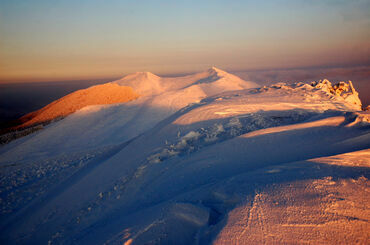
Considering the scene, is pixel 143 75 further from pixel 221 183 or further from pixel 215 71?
pixel 221 183

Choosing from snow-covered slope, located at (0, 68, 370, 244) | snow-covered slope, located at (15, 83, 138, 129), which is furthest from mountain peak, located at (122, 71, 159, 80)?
snow-covered slope, located at (0, 68, 370, 244)

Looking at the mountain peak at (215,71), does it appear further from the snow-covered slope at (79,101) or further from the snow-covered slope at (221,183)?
the snow-covered slope at (221,183)

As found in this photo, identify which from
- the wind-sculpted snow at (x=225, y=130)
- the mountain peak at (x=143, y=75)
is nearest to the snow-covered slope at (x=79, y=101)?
the mountain peak at (x=143, y=75)

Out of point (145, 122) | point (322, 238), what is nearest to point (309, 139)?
point (322, 238)

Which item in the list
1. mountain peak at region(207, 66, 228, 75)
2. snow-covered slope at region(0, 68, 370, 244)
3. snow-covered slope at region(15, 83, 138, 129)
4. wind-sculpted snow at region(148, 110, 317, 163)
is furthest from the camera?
mountain peak at region(207, 66, 228, 75)

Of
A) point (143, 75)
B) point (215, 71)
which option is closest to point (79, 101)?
point (143, 75)

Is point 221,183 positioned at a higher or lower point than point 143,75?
lower

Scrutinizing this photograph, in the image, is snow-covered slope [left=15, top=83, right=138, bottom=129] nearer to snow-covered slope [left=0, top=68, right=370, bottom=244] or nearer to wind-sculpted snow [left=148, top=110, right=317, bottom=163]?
snow-covered slope [left=0, top=68, right=370, bottom=244]

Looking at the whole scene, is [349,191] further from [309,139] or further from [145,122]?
[145,122]
